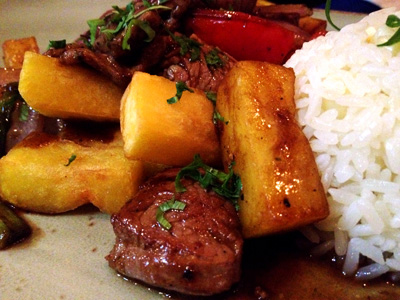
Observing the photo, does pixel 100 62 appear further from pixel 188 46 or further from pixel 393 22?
pixel 393 22

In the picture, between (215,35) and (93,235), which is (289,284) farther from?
(215,35)

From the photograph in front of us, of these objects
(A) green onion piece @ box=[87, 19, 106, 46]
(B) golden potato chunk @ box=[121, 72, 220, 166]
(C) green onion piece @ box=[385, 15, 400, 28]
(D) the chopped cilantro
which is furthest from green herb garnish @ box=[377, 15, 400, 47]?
(D) the chopped cilantro

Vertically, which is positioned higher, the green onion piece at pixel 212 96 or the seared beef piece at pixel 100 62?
the seared beef piece at pixel 100 62

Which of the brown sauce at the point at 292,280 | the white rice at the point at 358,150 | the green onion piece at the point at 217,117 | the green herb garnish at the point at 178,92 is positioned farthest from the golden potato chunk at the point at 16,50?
the brown sauce at the point at 292,280

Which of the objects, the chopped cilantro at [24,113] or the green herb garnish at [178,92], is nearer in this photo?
the green herb garnish at [178,92]

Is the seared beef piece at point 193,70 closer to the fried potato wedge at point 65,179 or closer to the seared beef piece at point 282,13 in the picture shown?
the fried potato wedge at point 65,179

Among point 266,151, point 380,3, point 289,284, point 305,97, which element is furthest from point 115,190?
point 380,3

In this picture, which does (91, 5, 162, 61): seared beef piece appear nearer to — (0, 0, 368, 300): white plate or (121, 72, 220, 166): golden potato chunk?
(121, 72, 220, 166): golden potato chunk
